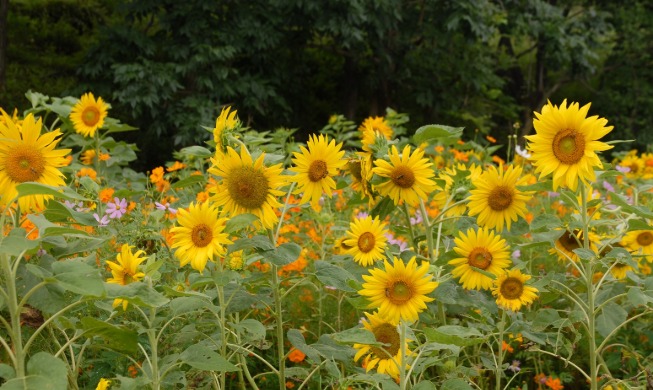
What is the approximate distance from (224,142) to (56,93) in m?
7.91

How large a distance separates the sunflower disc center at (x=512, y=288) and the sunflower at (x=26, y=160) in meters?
1.36

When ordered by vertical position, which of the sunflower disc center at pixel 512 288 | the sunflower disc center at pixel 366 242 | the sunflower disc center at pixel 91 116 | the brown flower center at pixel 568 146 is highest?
the sunflower disc center at pixel 91 116

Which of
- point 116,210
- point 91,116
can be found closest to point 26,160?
point 116,210

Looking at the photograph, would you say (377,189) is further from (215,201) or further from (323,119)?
(323,119)

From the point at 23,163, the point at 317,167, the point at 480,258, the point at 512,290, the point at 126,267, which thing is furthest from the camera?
the point at 512,290

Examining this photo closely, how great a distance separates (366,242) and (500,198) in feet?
1.43

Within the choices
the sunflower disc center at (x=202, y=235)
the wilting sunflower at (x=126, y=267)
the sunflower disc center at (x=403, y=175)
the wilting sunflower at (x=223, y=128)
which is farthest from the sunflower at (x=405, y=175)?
the wilting sunflower at (x=126, y=267)

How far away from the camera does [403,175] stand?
7.33 ft

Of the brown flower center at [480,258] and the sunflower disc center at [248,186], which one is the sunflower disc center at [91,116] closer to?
the sunflower disc center at [248,186]

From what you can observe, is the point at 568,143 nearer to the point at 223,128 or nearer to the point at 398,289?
the point at 398,289

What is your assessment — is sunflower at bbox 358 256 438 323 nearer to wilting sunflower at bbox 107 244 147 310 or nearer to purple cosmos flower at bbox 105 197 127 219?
wilting sunflower at bbox 107 244 147 310

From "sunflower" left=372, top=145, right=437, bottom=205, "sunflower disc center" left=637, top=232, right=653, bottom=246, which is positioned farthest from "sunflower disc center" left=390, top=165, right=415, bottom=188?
"sunflower disc center" left=637, top=232, right=653, bottom=246

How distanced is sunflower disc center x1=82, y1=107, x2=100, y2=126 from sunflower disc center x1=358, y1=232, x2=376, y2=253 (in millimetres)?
2105

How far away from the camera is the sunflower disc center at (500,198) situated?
2311 millimetres
